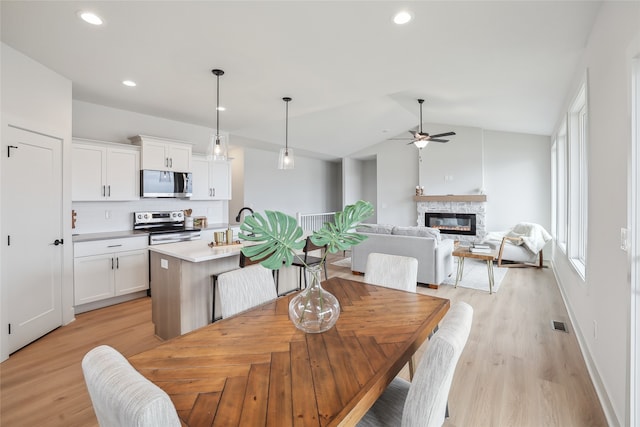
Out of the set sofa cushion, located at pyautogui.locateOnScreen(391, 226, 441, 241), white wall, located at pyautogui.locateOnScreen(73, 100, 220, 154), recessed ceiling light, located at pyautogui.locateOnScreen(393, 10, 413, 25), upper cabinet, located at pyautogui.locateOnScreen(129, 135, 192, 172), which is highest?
recessed ceiling light, located at pyautogui.locateOnScreen(393, 10, 413, 25)

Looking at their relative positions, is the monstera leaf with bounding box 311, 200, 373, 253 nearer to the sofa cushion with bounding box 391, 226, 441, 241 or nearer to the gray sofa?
the gray sofa

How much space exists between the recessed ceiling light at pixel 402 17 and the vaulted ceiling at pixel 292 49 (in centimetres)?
5

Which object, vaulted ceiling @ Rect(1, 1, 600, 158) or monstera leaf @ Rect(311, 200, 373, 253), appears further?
vaulted ceiling @ Rect(1, 1, 600, 158)

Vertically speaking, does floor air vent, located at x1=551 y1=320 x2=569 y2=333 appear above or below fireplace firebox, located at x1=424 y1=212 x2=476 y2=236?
below

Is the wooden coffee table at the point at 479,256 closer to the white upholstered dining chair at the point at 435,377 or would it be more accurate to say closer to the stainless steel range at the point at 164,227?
the white upholstered dining chair at the point at 435,377

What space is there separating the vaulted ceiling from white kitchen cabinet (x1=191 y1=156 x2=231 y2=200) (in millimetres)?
871

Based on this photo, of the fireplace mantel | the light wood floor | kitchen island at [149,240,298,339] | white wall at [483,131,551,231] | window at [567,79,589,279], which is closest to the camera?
the light wood floor

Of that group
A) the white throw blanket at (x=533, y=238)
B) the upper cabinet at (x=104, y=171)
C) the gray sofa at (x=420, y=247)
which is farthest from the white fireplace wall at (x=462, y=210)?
the upper cabinet at (x=104, y=171)

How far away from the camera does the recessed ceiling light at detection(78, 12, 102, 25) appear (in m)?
2.15

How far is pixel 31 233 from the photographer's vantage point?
287 cm

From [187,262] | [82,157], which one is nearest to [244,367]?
[187,262]

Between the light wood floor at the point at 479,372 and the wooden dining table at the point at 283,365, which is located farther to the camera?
the light wood floor at the point at 479,372

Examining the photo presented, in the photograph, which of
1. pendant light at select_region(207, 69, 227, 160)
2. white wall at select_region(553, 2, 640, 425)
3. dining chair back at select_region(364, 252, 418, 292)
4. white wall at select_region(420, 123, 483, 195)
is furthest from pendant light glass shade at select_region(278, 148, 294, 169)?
white wall at select_region(420, 123, 483, 195)

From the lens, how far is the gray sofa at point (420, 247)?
4.56 metres
